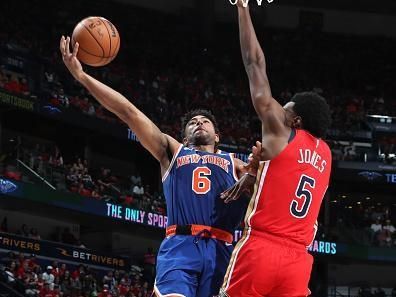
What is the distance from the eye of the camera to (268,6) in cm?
3728

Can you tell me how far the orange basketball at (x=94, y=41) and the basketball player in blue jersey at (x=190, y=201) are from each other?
A: 450 mm

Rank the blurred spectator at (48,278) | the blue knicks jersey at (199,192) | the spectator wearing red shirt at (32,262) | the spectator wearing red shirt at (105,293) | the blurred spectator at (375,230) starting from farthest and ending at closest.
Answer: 1. the blurred spectator at (375,230)
2. the spectator wearing red shirt at (105,293)
3. the spectator wearing red shirt at (32,262)
4. the blurred spectator at (48,278)
5. the blue knicks jersey at (199,192)

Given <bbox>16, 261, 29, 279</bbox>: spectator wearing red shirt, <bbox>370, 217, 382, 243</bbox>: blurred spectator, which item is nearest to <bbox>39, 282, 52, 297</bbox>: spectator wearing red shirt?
<bbox>16, 261, 29, 279</bbox>: spectator wearing red shirt

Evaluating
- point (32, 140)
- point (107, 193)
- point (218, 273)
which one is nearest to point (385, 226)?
point (107, 193)

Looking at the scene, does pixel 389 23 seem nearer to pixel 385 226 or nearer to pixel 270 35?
pixel 270 35

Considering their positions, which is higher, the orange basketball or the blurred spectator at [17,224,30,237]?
the orange basketball

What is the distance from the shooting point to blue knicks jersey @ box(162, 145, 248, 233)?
6.44 metres

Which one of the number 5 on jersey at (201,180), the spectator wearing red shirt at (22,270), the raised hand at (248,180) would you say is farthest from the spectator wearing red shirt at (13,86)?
the raised hand at (248,180)

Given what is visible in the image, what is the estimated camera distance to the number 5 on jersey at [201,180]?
6.48 m

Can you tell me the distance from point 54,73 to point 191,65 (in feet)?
28.6

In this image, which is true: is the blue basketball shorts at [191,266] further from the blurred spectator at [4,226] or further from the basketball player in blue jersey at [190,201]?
the blurred spectator at [4,226]

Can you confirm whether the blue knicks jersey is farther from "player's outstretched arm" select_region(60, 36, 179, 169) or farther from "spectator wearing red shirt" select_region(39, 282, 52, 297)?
"spectator wearing red shirt" select_region(39, 282, 52, 297)

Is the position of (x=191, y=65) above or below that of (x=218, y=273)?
above

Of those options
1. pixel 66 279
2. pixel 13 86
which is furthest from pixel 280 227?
pixel 13 86
